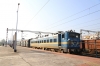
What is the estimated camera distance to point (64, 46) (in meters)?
23.5

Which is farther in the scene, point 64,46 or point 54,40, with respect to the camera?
point 54,40

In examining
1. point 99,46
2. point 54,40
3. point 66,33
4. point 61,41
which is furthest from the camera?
point 54,40

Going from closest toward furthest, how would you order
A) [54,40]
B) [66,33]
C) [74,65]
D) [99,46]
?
[74,65], [99,46], [66,33], [54,40]

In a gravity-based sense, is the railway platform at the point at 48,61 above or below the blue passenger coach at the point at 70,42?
below

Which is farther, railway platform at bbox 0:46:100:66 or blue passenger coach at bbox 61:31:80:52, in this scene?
blue passenger coach at bbox 61:31:80:52

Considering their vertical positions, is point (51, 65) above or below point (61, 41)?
below

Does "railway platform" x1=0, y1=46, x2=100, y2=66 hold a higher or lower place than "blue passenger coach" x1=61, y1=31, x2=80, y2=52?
lower

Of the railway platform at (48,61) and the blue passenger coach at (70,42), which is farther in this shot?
the blue passenger coach at (70,42)

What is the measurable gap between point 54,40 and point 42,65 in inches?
653

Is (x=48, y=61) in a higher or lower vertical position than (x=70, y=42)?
lower

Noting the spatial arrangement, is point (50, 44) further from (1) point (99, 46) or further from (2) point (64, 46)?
(1) point (99, 46)

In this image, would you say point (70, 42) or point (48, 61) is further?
point (70, 42)

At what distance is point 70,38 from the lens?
75.4 feet

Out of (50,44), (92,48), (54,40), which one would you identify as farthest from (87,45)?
(50,44)
